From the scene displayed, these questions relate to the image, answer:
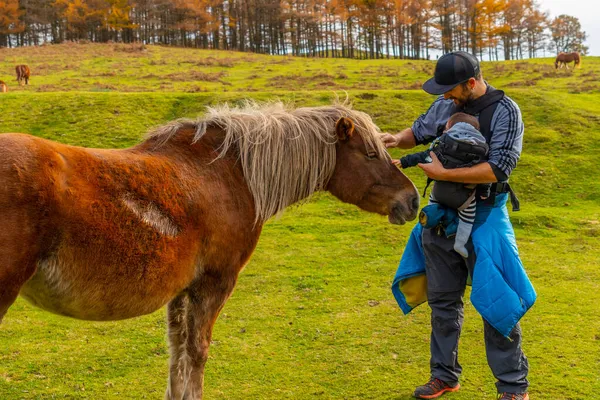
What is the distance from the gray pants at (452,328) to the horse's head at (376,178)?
33 cm

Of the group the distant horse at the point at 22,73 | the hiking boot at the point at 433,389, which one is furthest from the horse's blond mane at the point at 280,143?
the distant horse at the point at 22,73

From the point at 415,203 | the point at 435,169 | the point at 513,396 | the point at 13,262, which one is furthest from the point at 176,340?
the point at 513,396

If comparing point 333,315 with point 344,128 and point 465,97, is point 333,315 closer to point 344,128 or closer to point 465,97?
point 344,128

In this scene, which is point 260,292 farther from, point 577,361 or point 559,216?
point 559,216

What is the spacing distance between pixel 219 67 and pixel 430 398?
1136 inches

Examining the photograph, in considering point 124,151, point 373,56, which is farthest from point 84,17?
point 124,151

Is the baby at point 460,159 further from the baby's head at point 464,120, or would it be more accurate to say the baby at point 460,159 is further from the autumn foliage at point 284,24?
the autumn foliage at point 284,24

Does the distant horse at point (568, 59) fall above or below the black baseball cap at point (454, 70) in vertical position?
above

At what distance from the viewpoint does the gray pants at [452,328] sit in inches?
128

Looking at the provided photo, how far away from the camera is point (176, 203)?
108 inches

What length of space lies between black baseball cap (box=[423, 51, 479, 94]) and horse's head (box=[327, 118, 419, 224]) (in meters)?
0.58

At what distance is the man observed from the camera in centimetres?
312

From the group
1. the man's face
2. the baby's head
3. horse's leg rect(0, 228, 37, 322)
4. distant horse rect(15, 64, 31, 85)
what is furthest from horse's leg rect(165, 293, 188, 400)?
distant horse rect(15, 64, 31, 85)

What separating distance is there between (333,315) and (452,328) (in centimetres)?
169
